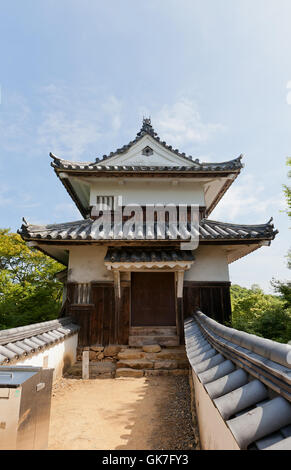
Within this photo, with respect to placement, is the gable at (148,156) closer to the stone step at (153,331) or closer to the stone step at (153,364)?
the stone step at (153,331)

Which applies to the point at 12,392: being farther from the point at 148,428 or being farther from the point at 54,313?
the point at 54,313

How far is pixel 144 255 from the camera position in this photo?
314 inches

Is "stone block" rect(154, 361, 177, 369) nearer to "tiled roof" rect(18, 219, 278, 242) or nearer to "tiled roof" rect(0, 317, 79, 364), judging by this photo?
"tiled roof" rect(0, 317, 79, 364)

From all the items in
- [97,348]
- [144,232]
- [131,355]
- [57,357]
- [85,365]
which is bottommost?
[85,365]

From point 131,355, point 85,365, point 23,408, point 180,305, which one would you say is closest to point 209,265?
point 180,305

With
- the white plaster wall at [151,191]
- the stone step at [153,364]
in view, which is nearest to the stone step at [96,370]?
the stone step at [153,364]

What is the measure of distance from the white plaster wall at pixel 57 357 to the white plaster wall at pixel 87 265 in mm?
1964

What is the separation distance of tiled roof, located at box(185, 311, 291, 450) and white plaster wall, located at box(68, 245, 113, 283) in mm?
6610

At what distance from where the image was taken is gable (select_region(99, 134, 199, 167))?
10742 mm

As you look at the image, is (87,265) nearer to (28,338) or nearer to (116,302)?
(116,302)

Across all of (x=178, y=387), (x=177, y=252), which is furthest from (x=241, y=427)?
(x=177, y=252)

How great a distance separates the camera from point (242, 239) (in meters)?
7.95

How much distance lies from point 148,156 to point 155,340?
761cm
